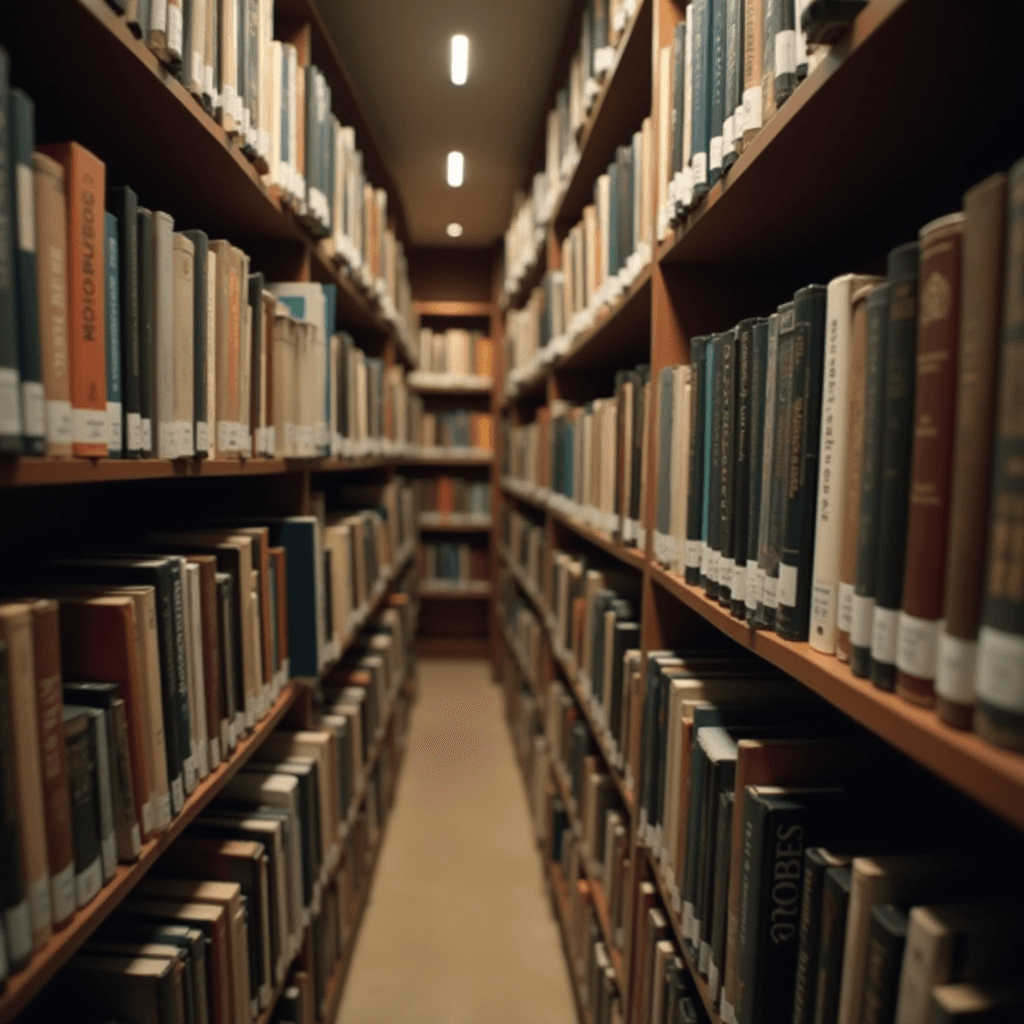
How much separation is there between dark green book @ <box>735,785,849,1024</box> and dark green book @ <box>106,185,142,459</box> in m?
0.83

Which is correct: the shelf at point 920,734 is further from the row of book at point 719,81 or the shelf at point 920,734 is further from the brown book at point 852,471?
the row of book at point 719,81

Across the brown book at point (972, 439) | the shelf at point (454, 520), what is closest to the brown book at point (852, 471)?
the brown book at point (972, 439)

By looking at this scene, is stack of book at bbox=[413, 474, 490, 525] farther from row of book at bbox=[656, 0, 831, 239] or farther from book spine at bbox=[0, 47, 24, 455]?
book spine at bbox=[0, 47, 24, 455]

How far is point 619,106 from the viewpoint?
5.01 feet

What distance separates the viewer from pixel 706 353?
90 centimetres

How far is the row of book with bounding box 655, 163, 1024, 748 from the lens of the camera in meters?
0.40

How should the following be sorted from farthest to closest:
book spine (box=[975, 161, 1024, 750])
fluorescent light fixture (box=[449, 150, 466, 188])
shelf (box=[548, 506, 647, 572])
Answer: fluorescent light fixture (box=[449, 150, 466, 188]) → shelf (box=[548, 506, 647, 572]) → book spine (box=[975, 161, 1024, 750])

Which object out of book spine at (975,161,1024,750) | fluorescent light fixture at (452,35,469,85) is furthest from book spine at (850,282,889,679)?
fluorescent light fixture at (452,35,469,85)

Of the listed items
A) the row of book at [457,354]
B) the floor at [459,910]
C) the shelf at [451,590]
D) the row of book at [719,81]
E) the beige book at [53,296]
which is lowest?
the floor at [459,910]

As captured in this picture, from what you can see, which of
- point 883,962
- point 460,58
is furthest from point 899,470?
point 460,58

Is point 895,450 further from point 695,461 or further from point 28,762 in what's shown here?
point 28,762

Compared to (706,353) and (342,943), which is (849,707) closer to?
(706,353)

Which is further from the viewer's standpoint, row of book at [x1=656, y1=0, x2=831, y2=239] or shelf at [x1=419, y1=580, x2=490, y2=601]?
shelf at [x1=419, y1=580, x2=490, y2=601]

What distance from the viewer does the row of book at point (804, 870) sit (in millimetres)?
484
